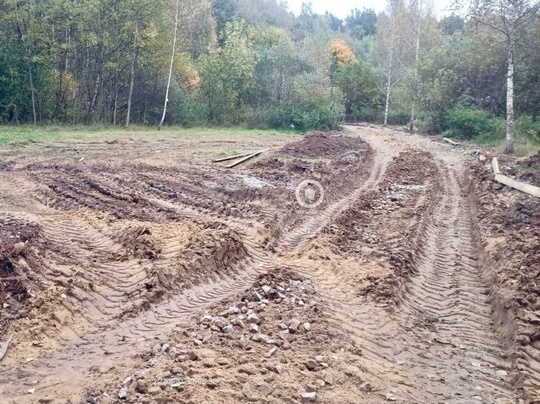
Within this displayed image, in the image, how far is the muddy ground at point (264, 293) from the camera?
14.8 feet

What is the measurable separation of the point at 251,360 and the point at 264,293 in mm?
1723

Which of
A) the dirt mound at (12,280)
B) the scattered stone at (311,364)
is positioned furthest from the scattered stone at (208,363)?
the dirt mound at (12,280)

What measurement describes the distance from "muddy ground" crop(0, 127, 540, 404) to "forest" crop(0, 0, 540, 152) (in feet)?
42.1

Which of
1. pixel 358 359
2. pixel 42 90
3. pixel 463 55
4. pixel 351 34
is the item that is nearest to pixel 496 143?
pixel 463 55

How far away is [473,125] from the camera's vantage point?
27266 millimetres

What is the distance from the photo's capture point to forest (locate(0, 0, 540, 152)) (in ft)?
85.4

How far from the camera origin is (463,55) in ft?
97.3

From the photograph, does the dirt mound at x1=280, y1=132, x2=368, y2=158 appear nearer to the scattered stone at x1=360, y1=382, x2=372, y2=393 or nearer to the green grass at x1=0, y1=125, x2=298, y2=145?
the green grass at x1=0, y1=125, x2=298, y2=145

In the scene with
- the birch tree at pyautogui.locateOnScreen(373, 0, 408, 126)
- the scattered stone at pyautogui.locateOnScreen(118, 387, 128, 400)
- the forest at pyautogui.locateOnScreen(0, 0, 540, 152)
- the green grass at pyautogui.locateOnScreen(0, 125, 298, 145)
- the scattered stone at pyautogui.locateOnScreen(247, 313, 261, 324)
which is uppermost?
the birch tree at pyautogui.locateOnScreen(373, 0, 408, 126)

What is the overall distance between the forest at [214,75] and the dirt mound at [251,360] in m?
17.6

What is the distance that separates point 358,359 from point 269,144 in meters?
20.2

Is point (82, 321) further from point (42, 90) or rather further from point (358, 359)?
point (42, 90)

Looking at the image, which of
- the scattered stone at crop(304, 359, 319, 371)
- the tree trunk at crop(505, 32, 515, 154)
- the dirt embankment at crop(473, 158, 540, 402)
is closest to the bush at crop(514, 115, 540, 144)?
the tree trunk at crop(505, 32, 515, 154)

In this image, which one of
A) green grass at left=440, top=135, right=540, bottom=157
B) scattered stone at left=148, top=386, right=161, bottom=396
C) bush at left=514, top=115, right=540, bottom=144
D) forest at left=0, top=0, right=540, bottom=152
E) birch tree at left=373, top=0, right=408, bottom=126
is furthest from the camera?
birch tree at left=373, top=0, right=408, bottom=126
